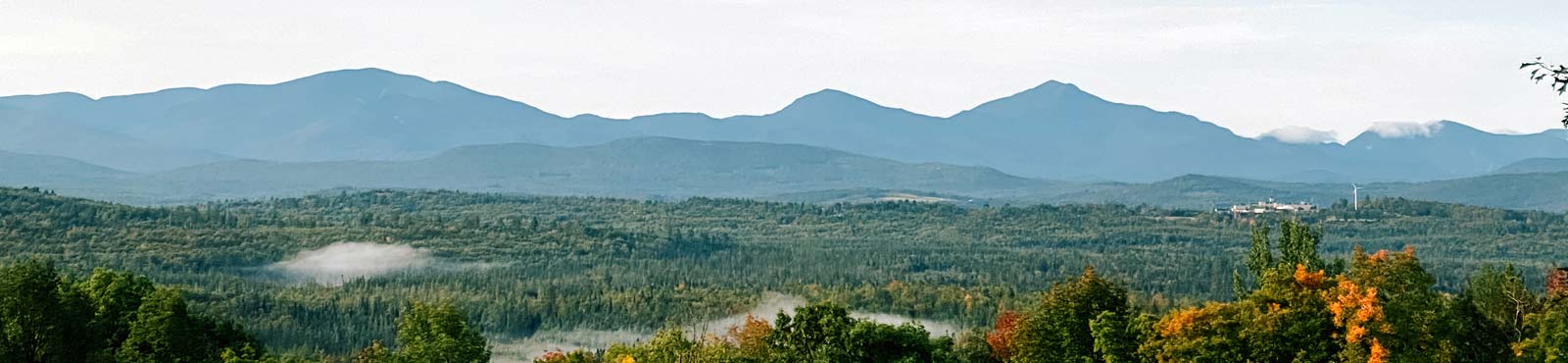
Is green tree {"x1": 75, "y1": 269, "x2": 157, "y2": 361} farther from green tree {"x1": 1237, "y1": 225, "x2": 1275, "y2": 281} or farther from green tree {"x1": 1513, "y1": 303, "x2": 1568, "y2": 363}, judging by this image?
green tree {"x1": 1513, "y1": 303, "x2": 1568, "y2": 363}

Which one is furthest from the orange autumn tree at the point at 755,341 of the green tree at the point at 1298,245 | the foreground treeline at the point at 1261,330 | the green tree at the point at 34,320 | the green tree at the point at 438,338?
the green tree at the point at 34,320

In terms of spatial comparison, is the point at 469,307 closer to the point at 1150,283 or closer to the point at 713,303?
the point at 713,303

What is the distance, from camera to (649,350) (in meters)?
71.4

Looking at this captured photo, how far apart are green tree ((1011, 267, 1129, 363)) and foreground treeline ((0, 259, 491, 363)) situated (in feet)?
84.4

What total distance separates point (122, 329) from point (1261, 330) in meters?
51.5

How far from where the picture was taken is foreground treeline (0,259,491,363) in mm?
68812

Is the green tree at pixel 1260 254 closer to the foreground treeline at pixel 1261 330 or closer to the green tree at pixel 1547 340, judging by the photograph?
the foreground treeline at pixel 1261 330

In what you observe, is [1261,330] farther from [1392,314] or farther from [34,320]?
[34,320]

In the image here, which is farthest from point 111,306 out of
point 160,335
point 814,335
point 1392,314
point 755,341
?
point 1392,314

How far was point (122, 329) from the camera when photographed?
76.5 meters

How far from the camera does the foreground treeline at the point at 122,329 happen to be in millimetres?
68812

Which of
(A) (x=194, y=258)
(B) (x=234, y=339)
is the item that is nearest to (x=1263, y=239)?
(B) (x=234, y=339)

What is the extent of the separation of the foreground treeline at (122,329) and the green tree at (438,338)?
0.04 meters

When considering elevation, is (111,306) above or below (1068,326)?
above
